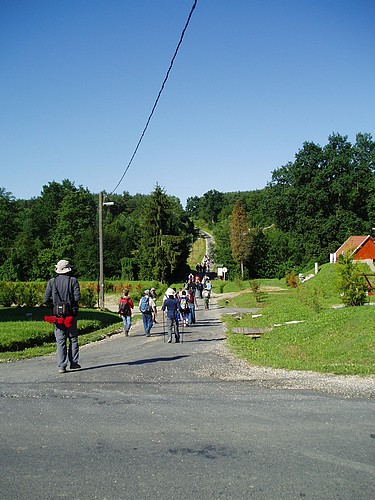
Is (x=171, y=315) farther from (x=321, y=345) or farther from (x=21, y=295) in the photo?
(x=21, y=295)

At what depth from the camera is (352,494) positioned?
4258 mm

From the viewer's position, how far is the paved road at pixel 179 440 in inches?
173

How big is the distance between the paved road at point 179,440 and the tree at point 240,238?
64390mm

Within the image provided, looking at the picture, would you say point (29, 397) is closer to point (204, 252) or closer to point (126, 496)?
point (126, 496)

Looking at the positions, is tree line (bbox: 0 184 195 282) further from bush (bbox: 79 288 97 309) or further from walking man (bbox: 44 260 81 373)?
walking man (bbox: 44 260 81 373)

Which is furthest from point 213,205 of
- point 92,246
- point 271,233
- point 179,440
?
point 179,440

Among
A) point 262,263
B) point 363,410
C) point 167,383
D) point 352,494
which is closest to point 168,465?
point 352,494

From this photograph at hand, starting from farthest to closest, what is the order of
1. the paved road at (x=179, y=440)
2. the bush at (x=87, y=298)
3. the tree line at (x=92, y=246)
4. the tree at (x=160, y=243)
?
the tree line at (x=92, y=246), the tree at (x=160, y=243), the bush at (x=87, y=298), the paved road at (x=179, y=440)

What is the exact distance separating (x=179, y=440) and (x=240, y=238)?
67921mm

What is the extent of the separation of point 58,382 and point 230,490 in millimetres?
5079

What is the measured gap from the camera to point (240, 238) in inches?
2872

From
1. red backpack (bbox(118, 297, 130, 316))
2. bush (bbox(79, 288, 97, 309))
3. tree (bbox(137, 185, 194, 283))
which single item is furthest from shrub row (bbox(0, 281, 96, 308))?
tree (bbox(137, 185, 194, 283))

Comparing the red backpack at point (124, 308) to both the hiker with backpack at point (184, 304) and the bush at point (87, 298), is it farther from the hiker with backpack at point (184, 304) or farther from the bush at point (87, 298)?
the bush at point (87, 298)

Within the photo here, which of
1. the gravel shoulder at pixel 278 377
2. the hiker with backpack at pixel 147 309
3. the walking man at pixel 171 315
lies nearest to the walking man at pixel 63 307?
the gravel shoulder at pixel 278 377
